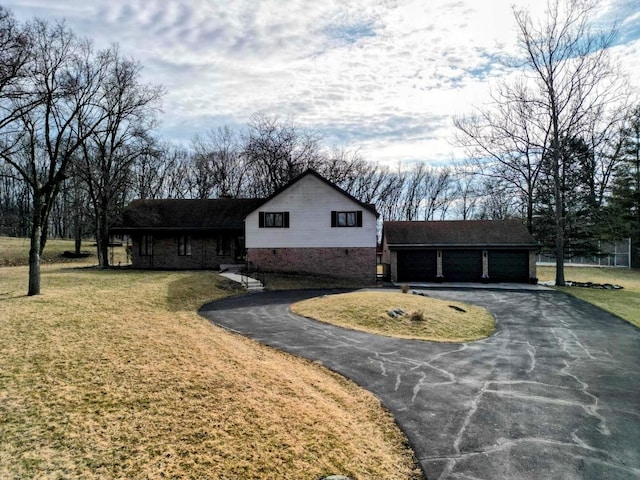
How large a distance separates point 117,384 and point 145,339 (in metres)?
2.63

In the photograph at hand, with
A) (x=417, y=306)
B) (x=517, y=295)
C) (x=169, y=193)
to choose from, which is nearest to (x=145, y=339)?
(x=417, y=306)

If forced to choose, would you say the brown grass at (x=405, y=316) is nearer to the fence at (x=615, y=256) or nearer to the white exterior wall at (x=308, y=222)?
the white exterior wall at (x=308, y=222)

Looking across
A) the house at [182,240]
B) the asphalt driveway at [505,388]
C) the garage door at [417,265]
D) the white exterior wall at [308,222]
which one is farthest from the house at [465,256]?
the asphalt driveway at [505,388]

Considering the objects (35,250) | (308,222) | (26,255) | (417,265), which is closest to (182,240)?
(308,222)

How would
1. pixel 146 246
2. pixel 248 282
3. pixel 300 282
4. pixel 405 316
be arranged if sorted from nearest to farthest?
pixel 405 316
pixel 248 282
pixel 300 282
pixel 146 246

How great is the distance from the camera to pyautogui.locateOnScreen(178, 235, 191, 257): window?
27.8 meters

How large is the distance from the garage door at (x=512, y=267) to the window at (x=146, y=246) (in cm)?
2545

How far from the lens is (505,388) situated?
7.39 metres

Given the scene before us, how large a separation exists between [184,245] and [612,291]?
28.8 m

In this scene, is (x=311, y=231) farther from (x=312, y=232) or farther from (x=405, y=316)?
(x=405, y=316)

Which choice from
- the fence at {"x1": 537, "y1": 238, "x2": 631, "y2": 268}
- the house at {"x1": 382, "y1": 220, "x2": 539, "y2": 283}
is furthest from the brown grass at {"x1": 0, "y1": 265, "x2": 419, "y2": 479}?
the fence at {"x1": 537, "y1": 238, "x2": 631, "y2": 268}

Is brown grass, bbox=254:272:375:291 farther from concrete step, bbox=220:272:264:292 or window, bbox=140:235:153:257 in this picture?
window, bbox=140:235:153:257

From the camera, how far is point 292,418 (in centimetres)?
548

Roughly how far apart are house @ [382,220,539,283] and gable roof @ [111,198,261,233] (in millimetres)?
12222
